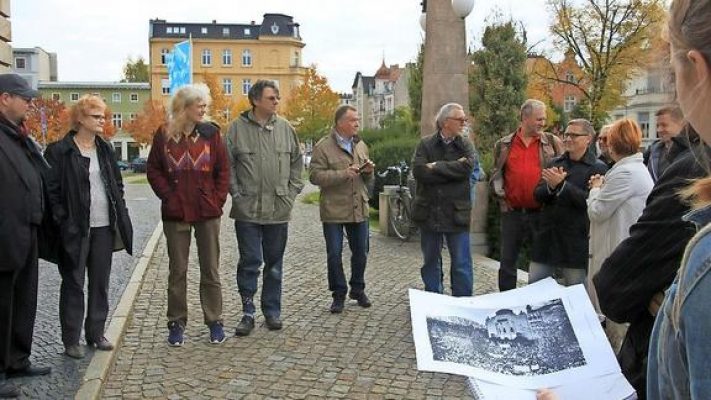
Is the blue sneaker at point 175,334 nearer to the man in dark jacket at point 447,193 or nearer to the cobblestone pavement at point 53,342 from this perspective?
the cobblestone pavement at point 53,342

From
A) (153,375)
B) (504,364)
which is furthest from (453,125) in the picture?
(504,364)

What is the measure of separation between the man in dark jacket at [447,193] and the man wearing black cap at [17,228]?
3.05 meters

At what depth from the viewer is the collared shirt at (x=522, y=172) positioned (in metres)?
6.06

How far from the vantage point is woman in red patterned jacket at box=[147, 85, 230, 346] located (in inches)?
219

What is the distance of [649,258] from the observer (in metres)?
1.94

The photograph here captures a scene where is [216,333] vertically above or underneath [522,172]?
underneath

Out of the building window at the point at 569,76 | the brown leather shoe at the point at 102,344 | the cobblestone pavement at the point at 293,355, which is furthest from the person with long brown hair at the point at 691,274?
the building window at the point at 569,76

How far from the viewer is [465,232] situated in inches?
245

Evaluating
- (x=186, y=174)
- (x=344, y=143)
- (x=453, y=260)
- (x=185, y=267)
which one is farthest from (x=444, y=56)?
(x=185, y=267)

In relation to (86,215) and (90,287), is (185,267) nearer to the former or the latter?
(90,287)

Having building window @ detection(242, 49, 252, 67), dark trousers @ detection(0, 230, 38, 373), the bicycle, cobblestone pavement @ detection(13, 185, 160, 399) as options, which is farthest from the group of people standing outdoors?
building window @ detection(242, 49, 252, 67)

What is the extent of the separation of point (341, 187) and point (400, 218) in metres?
5.04

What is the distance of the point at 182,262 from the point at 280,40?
9332cm

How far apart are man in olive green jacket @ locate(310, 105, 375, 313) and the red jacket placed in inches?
50.2
